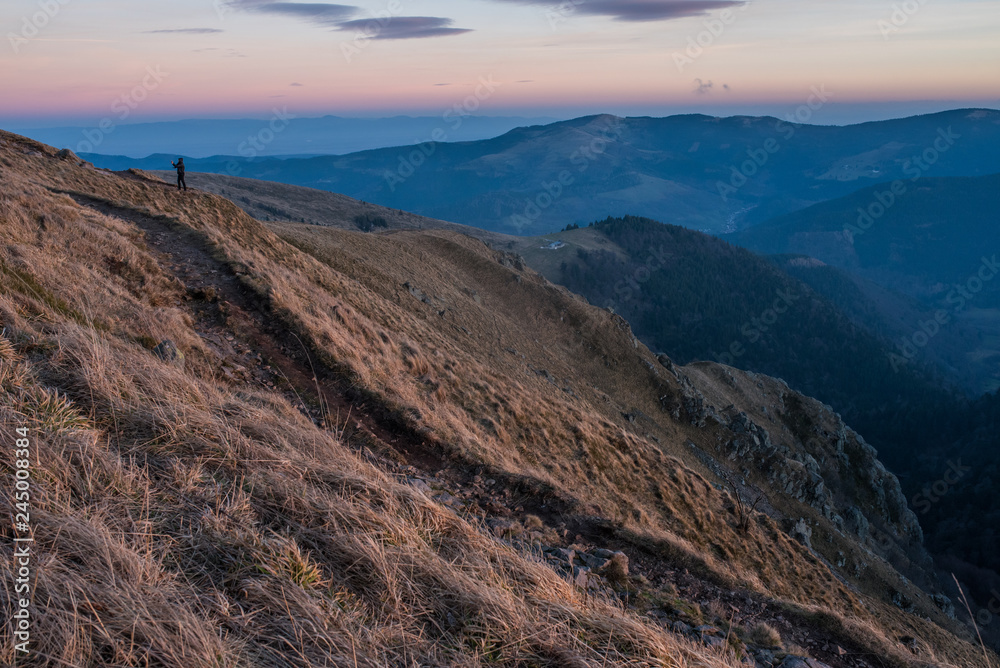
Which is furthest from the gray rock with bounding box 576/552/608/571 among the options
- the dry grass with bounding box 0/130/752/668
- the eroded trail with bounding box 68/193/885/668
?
the dry grass with bounding box 0/130/752/668

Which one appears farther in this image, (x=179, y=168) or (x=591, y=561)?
(x=179, y=168)

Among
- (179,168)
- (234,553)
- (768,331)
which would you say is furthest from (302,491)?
(768,331)

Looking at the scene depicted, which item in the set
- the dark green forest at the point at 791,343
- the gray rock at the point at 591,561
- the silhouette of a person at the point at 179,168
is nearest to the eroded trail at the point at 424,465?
the gray rock at the point at 591,561

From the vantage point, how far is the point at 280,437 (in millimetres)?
5066

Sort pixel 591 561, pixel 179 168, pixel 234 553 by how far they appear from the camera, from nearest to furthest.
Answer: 1. pixel 234 553
2. pixel 591 561
3. pixel 179 168

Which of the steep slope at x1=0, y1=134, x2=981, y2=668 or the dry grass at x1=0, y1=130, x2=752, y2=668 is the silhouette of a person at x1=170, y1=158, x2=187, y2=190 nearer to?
the steep slope at x1=0, y1=134, x2=981, y2=668

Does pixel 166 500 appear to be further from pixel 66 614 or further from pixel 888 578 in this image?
pixel 888 578

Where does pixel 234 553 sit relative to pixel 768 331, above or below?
above

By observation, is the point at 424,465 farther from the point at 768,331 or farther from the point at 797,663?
the point at 768,331

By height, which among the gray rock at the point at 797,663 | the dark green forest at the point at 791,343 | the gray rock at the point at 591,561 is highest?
the gray rock at the point at 591,561

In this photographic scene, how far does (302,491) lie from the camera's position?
13.6ft

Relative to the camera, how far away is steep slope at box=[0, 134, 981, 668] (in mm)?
2990

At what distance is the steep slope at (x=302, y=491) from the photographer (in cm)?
299

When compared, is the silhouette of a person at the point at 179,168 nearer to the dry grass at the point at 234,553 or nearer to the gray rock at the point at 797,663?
the dry grass at the point at 234,553
